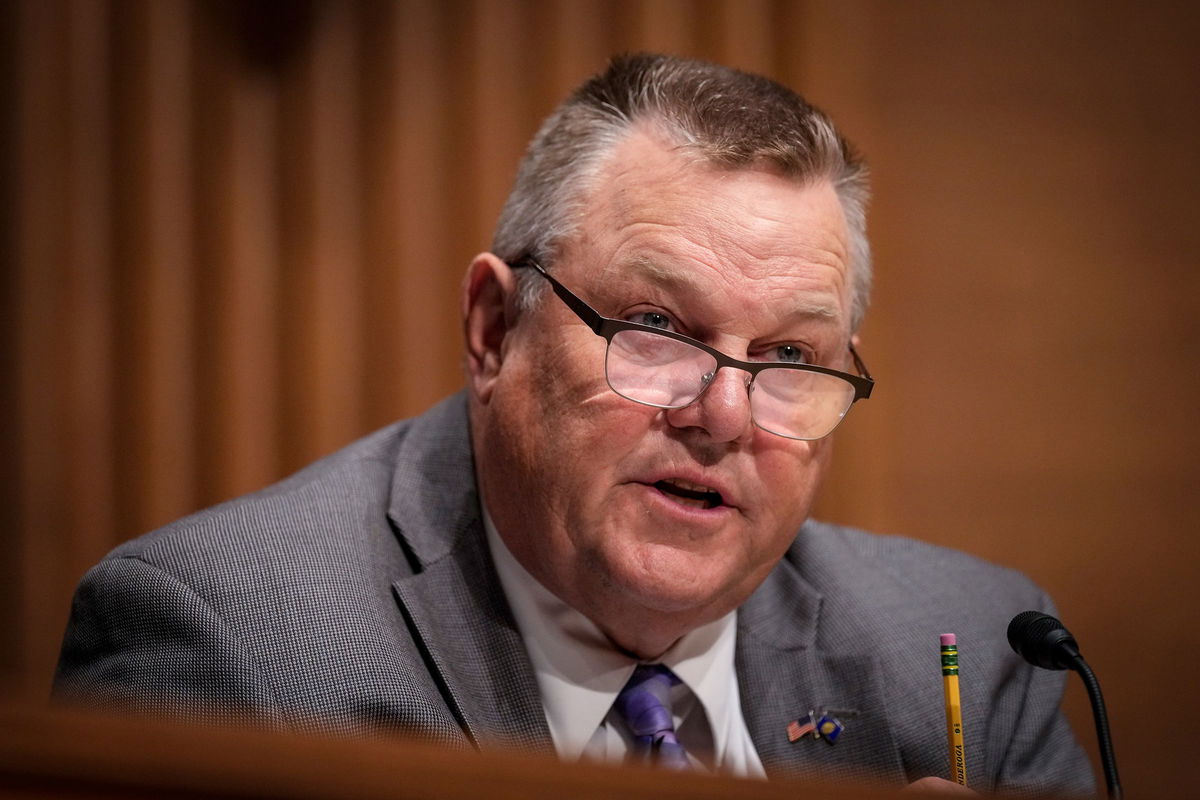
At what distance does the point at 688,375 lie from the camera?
1.43m

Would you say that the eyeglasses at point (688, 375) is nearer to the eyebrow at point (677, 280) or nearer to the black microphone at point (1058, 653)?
the eyebrow at point (677, 280)

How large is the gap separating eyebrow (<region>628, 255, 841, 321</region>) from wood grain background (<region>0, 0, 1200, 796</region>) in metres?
1.10

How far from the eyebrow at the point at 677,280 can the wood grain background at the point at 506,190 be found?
1.10 meters

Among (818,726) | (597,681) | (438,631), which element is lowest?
(818,726)

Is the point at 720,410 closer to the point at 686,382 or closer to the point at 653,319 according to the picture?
the point at 686,382

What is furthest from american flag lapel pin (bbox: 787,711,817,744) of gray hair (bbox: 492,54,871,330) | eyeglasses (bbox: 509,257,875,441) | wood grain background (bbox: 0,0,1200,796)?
wood grain background (bbox: 0,0,1200,796)

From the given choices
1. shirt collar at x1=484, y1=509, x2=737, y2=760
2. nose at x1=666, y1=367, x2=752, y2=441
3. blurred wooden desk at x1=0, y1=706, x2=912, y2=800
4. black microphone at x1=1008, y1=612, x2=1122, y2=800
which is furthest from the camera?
shirt collar at x1=484, y1=509, x2=737, y2=760

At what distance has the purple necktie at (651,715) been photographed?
4.87ft

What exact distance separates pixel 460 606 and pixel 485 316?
0.46 m

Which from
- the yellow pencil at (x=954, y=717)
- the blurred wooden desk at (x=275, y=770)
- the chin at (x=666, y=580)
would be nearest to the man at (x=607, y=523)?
the chin at (x=666, y=580)

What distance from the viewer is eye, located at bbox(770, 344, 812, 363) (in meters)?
1.54

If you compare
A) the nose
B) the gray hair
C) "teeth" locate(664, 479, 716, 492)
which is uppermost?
the gray hair

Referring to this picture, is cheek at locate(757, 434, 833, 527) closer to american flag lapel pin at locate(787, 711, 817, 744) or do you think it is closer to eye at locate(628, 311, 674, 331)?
eye at locate(628, 311, 674, 331)

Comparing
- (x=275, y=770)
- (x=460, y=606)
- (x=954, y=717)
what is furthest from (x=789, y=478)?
(x=275, y=770)
